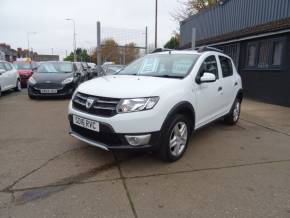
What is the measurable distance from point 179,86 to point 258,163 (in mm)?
1708

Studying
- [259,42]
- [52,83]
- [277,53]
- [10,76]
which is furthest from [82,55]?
[277,53]

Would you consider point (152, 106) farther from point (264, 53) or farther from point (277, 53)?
point (264, 53)

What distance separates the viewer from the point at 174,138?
4039mm

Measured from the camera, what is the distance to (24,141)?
16.4 ft

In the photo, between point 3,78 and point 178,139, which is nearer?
point 178,139

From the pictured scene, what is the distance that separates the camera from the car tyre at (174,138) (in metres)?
3.78

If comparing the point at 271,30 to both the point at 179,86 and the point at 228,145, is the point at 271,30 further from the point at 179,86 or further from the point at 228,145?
the point at 179,86

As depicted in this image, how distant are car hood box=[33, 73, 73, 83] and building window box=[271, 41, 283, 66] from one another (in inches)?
307

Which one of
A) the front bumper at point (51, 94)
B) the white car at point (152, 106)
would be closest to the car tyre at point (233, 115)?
the white car at point (152, 106)

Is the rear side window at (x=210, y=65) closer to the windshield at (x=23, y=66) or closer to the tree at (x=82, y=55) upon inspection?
the windshield at (x=23, y=66)

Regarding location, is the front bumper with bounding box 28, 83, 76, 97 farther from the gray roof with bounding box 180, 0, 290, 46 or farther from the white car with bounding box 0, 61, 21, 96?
the gray roof with bounding box 180, 0, 290, 46

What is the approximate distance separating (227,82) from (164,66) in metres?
1.63

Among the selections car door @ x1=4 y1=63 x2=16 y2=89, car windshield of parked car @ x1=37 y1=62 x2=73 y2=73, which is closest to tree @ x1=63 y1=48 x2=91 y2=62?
car door @ x1=4 y1=63 x2=16 y2=89

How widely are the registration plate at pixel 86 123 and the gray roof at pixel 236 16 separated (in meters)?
8.72
